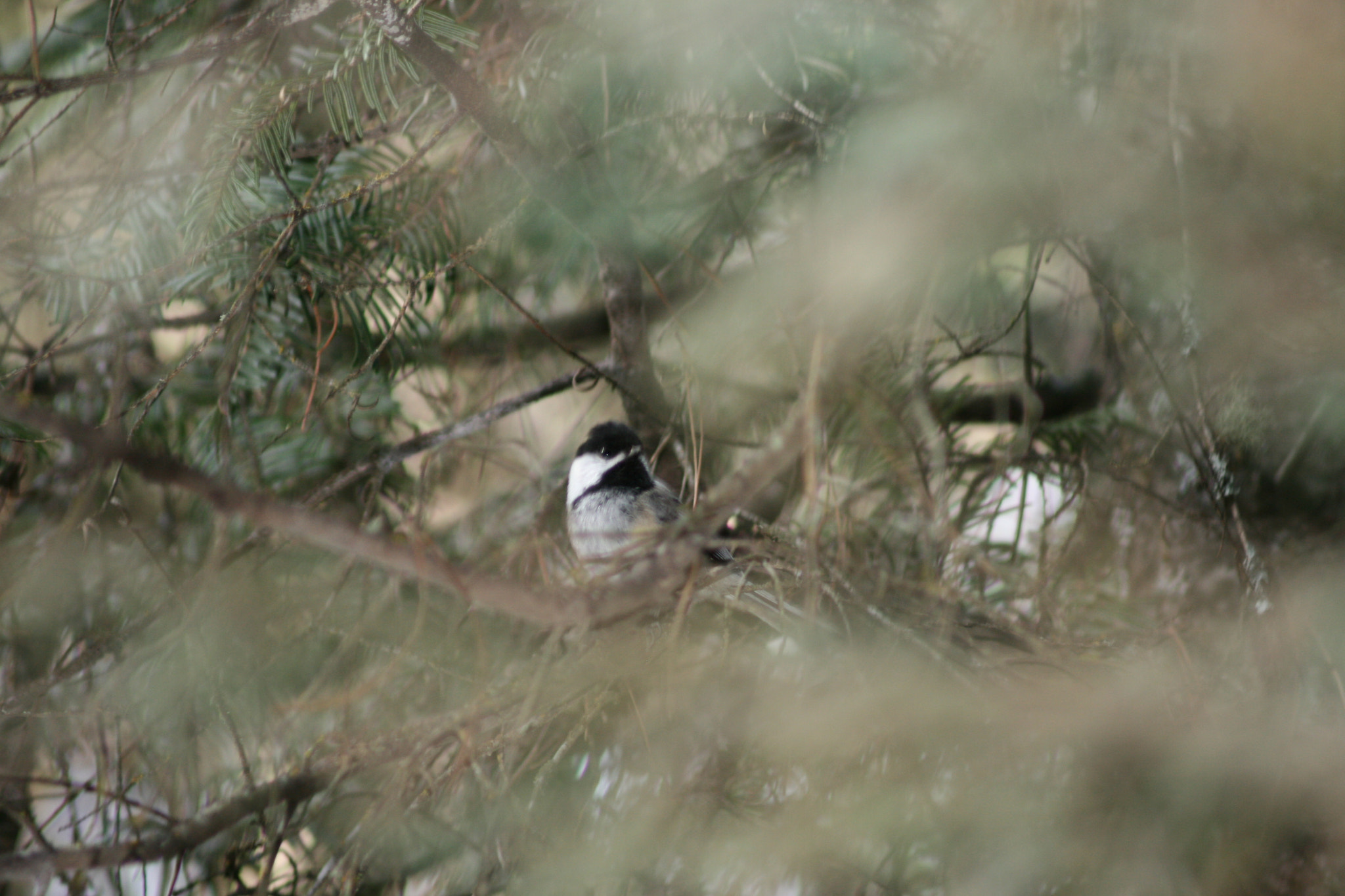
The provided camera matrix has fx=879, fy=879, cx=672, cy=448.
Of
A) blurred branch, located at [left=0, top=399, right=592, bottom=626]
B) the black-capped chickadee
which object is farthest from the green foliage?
the black-capped chickadee

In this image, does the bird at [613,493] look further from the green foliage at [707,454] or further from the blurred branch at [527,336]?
the blurred branch at [527,336]

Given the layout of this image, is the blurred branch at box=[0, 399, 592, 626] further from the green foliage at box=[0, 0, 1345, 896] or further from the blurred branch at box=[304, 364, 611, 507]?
the blurred branch at box=[304, 364, 611, 507]

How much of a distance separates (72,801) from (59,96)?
4.64 feet

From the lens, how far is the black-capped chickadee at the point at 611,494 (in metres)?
2.07

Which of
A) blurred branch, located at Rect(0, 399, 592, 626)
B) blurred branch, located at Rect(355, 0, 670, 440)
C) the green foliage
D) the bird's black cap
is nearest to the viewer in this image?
blurred branch, located at Rect(0, 399, 592, 626)

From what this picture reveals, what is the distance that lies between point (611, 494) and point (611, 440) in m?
0.19

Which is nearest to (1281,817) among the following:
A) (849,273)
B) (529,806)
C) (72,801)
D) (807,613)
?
(807,613)

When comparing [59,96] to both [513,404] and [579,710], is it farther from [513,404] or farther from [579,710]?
[579,710]

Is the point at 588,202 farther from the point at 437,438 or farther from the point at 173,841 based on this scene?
the point at 173,841

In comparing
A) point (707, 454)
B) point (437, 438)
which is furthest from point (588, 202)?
point (707, 454)

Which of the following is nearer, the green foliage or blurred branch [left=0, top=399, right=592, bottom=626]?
blurred branch [left=0, top=399, right=592, bottom=626]

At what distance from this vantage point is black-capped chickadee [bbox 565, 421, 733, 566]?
207 centimetres

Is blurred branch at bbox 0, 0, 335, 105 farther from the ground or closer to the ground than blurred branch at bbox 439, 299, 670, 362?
farther from the ground

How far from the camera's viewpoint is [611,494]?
2178 millimetres
